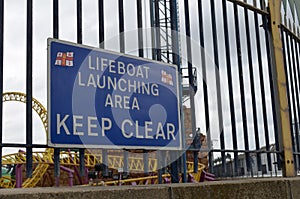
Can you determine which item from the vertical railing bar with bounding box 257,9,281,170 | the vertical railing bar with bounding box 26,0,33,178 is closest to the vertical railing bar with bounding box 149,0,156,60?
the vertical railing bar with bounding box 26,0,33,178

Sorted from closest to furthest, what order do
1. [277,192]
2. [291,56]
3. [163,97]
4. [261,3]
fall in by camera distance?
1. [163,97]
2. [277,192]
3. [261,3]
4. [291,56]

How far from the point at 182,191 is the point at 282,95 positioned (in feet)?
5.87

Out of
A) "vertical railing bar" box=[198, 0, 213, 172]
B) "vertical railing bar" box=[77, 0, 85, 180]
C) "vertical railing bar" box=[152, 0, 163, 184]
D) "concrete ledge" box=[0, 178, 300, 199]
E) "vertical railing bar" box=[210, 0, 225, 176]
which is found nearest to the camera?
"concrete ledge" box=[0, 178, 300, 199]

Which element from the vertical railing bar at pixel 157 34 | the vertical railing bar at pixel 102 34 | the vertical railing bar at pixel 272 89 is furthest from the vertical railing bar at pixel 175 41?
the vertical railing bar at pixel 272 89

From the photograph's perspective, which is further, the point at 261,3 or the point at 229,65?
the point at 261,3

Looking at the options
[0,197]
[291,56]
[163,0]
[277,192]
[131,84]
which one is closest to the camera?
[0,197]

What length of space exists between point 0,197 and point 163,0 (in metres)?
2.39

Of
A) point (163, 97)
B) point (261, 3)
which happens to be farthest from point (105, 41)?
point (261, 3)

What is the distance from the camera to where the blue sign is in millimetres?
2270

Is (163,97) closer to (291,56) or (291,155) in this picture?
(291,155)

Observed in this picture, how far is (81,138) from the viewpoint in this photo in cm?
231

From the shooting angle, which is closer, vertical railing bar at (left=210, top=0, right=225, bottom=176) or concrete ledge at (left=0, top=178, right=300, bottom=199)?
concrete ledge at (left=0, top=178, right=300, bottom=199)

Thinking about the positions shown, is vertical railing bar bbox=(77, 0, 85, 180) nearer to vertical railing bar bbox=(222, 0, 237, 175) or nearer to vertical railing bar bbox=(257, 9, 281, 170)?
vertical railing bar bbox=(222, 0, 237, 175)

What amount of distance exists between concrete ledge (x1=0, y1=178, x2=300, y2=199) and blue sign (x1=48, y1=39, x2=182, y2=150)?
0.95 feet
